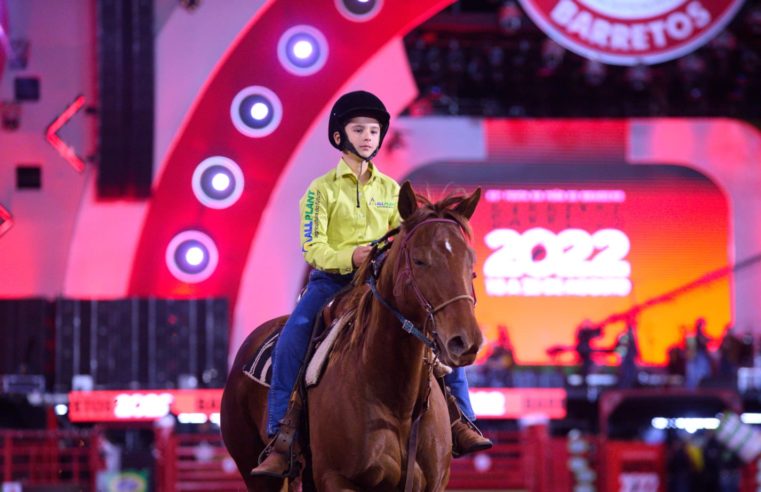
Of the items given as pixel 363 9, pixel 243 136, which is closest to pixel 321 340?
pixel 243 136

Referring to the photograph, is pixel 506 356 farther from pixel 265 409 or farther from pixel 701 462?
pixel 265 409

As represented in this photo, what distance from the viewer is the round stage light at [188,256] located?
15.9 metres

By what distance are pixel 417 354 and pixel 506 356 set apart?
1231 centimetres

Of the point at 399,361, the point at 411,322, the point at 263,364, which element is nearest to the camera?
the point at 411,322

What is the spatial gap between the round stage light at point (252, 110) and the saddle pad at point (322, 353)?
1120 cm

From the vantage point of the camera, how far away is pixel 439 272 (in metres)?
4.24

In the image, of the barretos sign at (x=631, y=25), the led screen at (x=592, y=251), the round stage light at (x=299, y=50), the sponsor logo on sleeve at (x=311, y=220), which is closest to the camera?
the sponsor logo on sleeve at (x=311, y=220)

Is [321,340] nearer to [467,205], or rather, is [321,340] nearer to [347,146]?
[347,146]

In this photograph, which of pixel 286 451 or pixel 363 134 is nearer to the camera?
pixel 286 451

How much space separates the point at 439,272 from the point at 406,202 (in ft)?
1.26

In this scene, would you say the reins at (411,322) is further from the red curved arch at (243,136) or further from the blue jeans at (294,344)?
the red curved arch at (243,136)

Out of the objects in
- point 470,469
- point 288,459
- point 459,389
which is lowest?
point 470,469

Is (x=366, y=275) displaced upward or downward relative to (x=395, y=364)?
upward

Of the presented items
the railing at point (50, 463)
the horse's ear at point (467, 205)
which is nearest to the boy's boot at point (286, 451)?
the horse's ear at point (467, 205)
